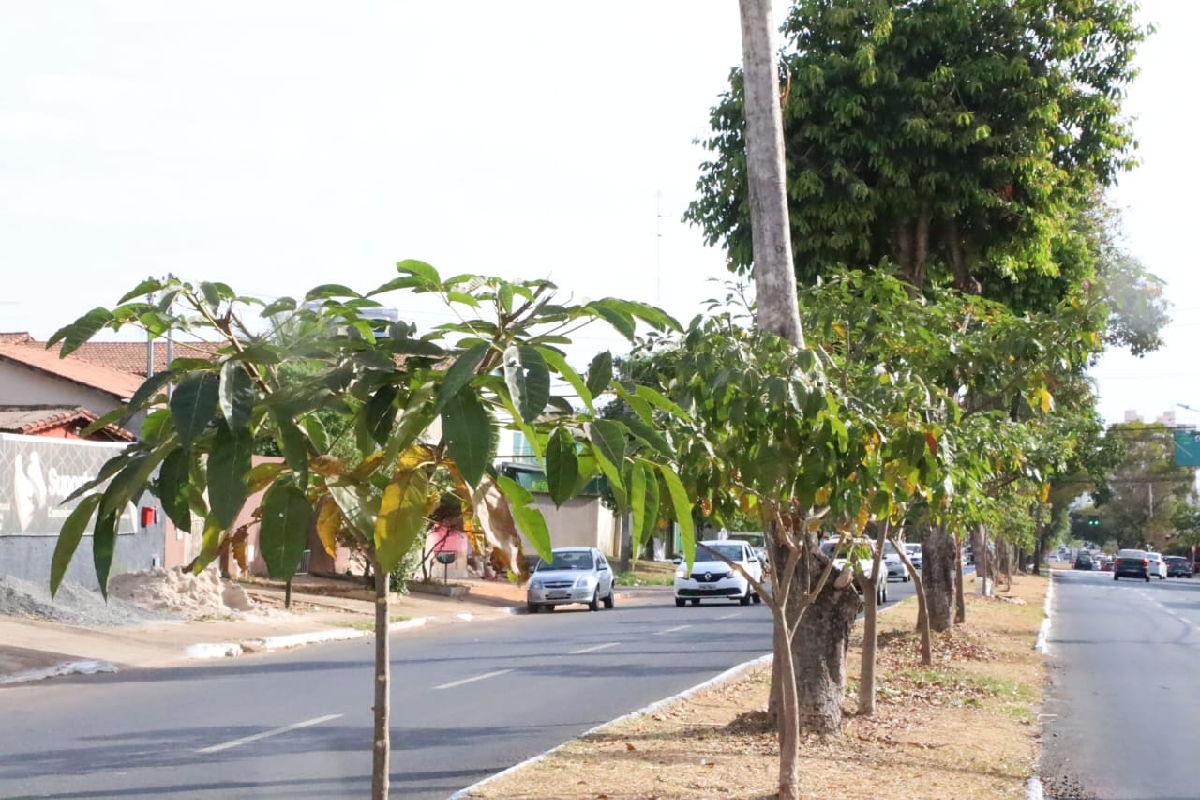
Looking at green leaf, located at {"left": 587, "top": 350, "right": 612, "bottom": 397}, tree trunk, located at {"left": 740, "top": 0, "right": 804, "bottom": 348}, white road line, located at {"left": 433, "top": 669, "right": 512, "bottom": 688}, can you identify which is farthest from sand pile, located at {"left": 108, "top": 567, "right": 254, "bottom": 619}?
green leaf, located at {"left": 587, "top": 350, "right": 612, "bottom": 397}

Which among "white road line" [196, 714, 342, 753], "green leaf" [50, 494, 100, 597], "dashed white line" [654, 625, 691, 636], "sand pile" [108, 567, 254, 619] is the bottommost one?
"dashed white line" [654, 625, 691, 636]

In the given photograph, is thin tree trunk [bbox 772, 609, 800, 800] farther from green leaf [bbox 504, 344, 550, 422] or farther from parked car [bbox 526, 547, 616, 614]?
parked car [bbox 526, 547, 616, 614]

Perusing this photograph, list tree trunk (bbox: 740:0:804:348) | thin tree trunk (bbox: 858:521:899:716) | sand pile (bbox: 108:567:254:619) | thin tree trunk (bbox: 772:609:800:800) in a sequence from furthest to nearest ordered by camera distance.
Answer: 1. sand pile (bbox: 108:567:254:619)
2. thin tree trunk (bbox: 858:521:899:716)
3. tree trunk (bbox: 740:0:804:348)
4. thin tree trunk (bbox: 772:609:800:800)

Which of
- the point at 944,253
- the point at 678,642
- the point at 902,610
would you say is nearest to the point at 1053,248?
the point at 944,253

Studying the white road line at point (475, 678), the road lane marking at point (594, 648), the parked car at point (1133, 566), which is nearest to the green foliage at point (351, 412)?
the white road line at point (475, 678)

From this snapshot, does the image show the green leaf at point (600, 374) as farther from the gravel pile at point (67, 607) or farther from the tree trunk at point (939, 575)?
the tree trunk at point (939, 575)

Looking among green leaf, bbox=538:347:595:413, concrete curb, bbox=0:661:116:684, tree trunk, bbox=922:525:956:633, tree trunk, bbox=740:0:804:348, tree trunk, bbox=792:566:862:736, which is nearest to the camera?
green leaf, bbox=538:347:595:413

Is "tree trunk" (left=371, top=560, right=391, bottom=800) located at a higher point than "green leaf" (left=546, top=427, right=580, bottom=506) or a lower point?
lower

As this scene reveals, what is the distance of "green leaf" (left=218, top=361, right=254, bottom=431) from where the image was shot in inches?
109

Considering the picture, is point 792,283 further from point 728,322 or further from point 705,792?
point 705,792

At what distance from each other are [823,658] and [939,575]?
12.4m

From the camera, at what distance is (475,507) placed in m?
3.26

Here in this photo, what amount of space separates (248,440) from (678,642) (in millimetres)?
19699

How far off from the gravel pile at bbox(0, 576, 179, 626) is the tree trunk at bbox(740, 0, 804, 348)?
13762 millimetres
